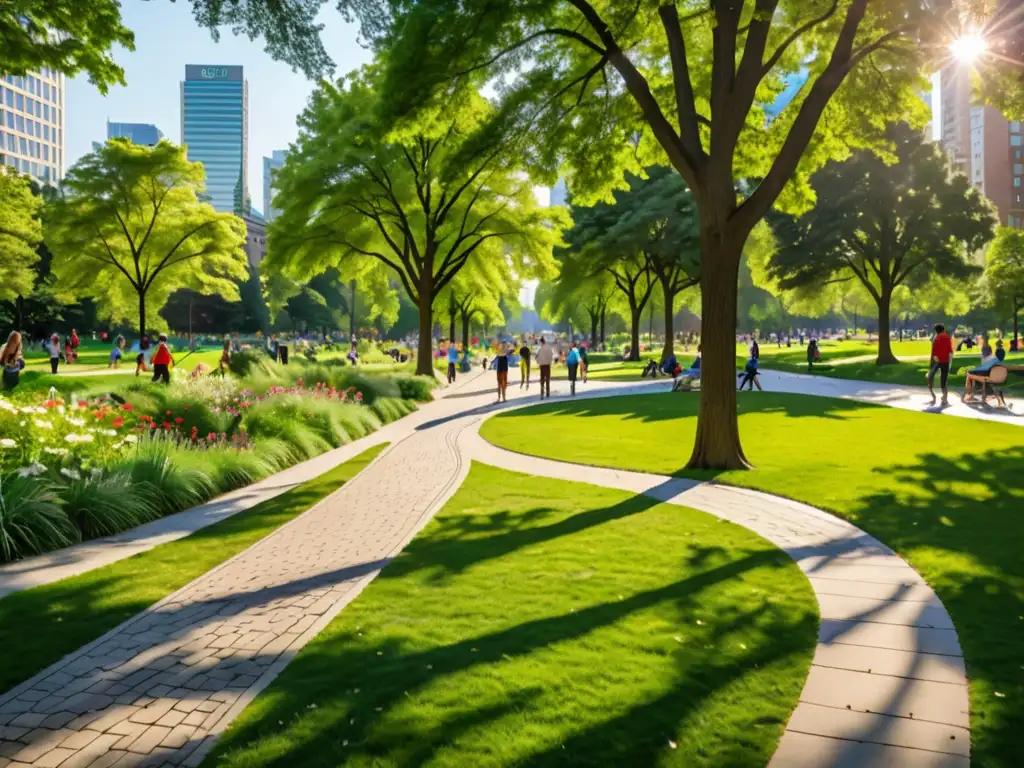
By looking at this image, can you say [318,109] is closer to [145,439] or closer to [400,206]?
[400,206]

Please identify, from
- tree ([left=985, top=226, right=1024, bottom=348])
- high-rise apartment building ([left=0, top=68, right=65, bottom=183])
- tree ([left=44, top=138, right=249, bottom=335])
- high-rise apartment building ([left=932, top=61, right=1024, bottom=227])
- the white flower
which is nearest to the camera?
the white flower

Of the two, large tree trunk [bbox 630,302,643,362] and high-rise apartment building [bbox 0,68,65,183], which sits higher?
high-rise apartment building [bbox 0,68,65,183]

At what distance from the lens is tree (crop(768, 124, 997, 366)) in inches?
1471

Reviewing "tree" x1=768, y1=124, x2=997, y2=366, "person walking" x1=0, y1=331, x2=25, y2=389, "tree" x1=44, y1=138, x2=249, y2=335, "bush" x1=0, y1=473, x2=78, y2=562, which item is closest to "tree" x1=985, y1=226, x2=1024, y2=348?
"tree" x1=768, y1=124, x2=997, y2=366

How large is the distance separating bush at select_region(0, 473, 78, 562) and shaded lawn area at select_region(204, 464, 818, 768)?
3676 mm

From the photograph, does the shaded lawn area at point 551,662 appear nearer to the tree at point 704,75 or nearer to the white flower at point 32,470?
the white flower at point 32,470

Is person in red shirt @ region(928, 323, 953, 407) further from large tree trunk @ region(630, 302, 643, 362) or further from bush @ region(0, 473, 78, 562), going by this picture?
large tree trunk @ region(630, 302, 643, 362)

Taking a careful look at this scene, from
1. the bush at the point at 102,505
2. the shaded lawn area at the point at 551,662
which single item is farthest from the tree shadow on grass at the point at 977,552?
the bush at the point at 102,505

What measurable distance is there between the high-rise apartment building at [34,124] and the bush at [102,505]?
109 m

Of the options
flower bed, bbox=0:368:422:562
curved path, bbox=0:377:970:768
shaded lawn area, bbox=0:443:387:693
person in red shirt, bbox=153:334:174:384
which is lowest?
shaded lawn area, bbox=0:443:387:693

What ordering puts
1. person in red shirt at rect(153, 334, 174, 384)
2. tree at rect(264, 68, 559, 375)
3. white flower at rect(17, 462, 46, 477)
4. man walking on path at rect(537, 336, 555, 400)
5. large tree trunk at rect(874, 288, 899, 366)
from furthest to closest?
large tree trunk at rect(874, 288, 899, 366) < tree at rect(264, 68, 559, 375) < man walking on path at rect(537, 336, 555, 400) < person in red shirt at rect(153, 334, 174, 384) < white flower at rect(17, 462, 46, 477)

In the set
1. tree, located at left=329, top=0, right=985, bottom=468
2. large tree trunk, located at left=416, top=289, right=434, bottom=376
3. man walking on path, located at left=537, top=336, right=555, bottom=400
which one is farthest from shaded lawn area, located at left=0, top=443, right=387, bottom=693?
large tree trunk, located at left=416, top=289, right=434, bottom=376

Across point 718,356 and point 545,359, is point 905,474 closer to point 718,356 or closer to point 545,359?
point 718,356

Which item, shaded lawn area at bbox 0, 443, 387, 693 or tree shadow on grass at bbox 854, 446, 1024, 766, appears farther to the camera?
shaded lawn area at bbox 0, 443, 387, 693
